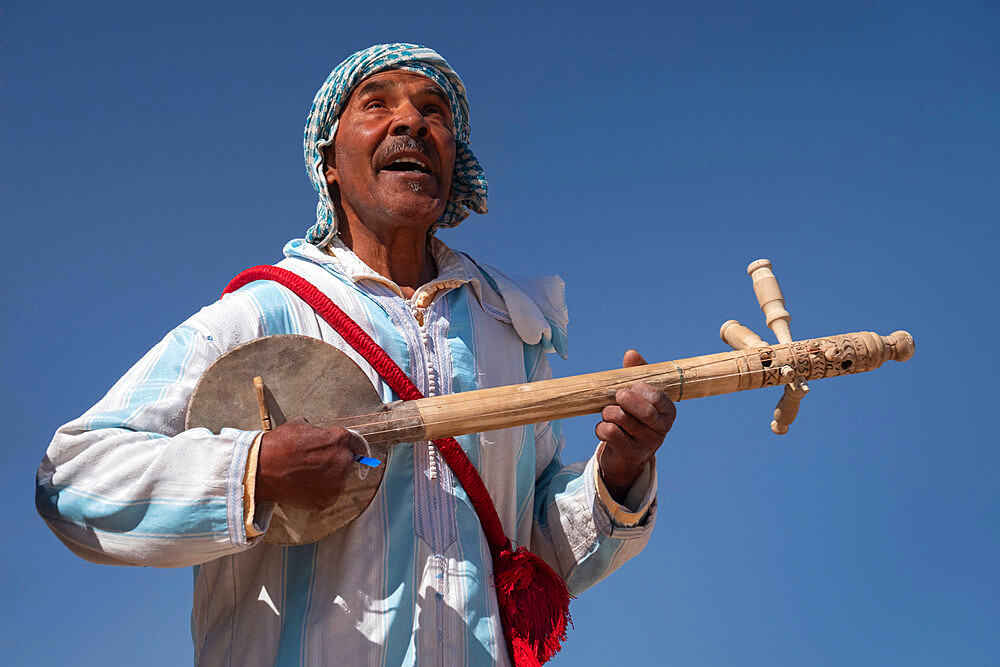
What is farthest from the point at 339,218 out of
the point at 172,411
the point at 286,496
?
A: the point at 286,496

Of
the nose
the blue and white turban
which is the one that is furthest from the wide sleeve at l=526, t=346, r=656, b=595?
the nose

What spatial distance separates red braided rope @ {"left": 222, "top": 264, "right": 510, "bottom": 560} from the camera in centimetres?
354

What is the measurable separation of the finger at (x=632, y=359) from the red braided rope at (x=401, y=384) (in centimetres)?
62

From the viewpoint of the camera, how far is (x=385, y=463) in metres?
3.27

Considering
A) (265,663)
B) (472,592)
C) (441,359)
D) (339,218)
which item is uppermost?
(339,218)

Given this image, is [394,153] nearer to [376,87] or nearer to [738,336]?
[376,87]

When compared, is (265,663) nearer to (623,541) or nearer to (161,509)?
(161,509)

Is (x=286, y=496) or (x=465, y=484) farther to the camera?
(x=465, y=484)

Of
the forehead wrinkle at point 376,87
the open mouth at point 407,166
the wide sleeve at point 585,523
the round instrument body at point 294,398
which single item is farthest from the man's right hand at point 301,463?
the forehead wrinkle at point 376,87

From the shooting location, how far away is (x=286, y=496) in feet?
9.83

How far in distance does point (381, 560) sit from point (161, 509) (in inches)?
28.5

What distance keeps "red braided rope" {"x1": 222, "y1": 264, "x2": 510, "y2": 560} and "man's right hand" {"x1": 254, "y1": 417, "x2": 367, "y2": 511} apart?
1.73ft

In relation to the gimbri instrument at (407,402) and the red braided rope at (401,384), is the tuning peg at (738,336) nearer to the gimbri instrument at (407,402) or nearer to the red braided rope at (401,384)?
the gimbri instrument at (407,402)

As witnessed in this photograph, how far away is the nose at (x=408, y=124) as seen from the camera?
4004 millimetres
